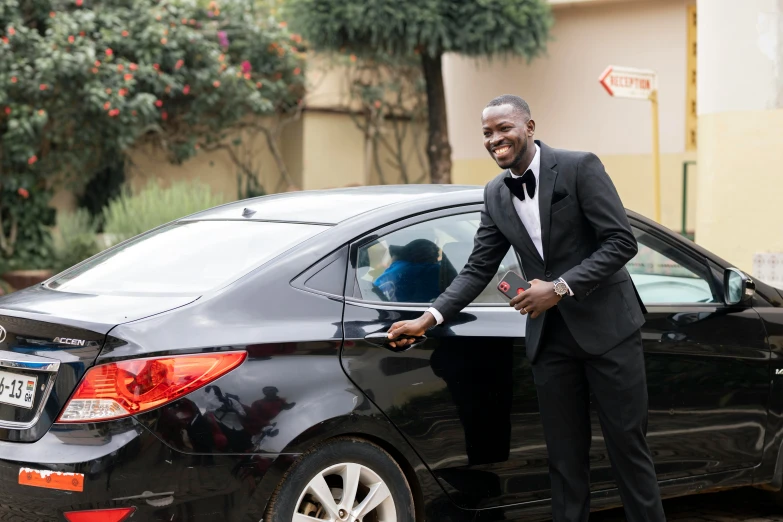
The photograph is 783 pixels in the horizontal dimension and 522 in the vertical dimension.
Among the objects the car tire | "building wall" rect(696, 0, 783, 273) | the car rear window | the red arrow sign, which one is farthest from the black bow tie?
"building wall" rect(696, 0, 783, 273)

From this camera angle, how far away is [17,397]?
3.67m

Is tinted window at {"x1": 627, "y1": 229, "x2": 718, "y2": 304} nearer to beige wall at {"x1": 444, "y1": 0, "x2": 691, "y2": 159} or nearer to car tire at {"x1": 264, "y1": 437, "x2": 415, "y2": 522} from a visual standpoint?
car tire at {"x1": 264, "y1": 437, "x2": 415, "y2": 522}

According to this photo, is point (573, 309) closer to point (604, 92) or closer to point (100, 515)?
point (100, 515)

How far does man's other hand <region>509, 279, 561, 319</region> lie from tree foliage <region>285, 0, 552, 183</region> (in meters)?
10.4

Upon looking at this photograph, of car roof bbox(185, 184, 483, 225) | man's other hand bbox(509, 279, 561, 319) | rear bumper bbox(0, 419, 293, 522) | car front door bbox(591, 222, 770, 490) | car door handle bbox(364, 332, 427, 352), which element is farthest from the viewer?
car front door bbox(591, 222, 770, 490)

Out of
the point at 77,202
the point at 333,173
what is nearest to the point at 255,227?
the point at 77,202

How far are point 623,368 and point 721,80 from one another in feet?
21.0

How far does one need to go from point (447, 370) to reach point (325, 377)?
54 centimetres

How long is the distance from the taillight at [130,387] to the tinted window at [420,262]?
2.58ft

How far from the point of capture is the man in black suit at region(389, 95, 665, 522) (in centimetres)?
383

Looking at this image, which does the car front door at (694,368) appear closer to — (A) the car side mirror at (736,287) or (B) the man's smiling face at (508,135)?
(A) the car side mirror at (736,287)

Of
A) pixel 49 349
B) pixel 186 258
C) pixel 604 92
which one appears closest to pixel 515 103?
pixel 186 258

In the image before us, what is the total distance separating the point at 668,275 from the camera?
4.87 meters

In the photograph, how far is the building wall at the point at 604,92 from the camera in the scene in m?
13.9
